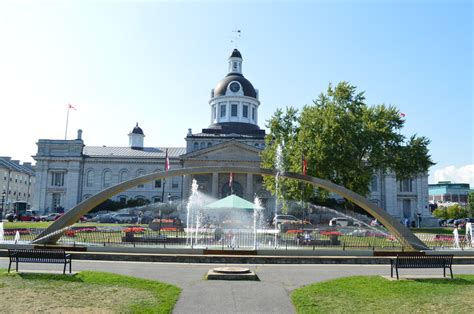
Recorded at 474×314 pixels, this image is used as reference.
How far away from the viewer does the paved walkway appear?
8922 mm

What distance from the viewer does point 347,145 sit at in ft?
123

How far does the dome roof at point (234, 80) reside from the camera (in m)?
75.1

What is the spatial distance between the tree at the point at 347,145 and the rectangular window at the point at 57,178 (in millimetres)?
45071

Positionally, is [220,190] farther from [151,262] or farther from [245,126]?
[151,262]

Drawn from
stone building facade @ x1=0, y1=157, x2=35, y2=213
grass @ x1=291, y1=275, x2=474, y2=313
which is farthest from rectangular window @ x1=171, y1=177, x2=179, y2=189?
grass @ x1=291, y1=275, x2=474, y2=313

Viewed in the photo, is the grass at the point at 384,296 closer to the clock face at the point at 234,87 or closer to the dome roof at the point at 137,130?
the clock face at the point at 234,87

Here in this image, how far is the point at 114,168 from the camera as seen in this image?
73.6m

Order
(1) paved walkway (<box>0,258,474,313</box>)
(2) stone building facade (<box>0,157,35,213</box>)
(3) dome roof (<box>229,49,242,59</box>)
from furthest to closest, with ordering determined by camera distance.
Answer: (2) stone building facade (<box>0,157,35,213</box>), (3) dome roof (<box>229,49,242,59</box>), (1) paved walkway (<box>0,258,474,313</box>)

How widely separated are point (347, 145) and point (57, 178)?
2159 inches

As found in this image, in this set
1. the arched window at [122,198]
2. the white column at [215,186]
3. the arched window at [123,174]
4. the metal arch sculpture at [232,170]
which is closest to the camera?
the metal arch sculpture at [232,170]

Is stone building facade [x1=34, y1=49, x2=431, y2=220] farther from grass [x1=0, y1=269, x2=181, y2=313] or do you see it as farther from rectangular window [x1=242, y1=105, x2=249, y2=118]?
grass [x1=0, y1=269, x2=181, y2=313]

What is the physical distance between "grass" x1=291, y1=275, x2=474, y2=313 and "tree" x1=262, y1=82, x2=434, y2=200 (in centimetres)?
2498

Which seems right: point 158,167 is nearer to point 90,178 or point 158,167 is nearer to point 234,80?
point 90,178

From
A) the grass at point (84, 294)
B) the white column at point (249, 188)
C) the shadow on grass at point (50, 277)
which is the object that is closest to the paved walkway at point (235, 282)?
the grass at point (84, 294)
